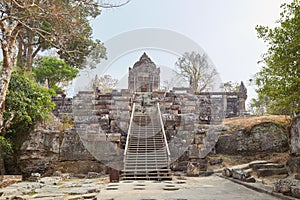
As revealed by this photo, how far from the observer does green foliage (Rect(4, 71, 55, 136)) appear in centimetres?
962

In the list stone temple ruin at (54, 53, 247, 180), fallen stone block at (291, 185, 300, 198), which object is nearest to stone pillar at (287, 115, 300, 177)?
fallen stone block at (291, 185, 300, 198)

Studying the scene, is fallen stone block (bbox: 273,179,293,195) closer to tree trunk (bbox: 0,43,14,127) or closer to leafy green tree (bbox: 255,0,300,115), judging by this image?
leafy green tree (bbox: 255,0,300,115)

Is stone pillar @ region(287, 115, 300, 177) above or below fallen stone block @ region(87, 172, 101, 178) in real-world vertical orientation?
above

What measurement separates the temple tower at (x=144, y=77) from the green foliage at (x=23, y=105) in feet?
56.3

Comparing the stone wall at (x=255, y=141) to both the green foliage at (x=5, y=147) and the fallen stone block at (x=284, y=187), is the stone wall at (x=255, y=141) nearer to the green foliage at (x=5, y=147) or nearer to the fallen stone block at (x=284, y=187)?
the fallen stone block at (x=284, y=187)

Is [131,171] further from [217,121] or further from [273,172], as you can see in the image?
[217,121]

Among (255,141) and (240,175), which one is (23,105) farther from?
(255,141)

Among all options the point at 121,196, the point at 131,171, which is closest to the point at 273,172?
the point at 131,171

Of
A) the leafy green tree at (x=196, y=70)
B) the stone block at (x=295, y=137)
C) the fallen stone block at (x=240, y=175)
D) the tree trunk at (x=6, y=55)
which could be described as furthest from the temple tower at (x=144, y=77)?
the tree trunk at (x=6, y=55)

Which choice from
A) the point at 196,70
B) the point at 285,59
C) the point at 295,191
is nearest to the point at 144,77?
the point at 196,70

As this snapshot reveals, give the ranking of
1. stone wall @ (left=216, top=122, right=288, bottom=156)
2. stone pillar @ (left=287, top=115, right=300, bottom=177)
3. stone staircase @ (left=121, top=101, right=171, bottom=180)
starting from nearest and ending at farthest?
stone pillar @ (left=287, top=115, right=300, bottom=177) < stone staircase @ (left=121, top=101, right=171, bottom=180) < stone wall @ (left=216, top=122, right=288, bottom=156)

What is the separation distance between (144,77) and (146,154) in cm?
1831

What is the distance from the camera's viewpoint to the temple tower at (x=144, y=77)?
2836cm

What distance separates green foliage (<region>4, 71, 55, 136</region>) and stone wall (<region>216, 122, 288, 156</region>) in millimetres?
8515
